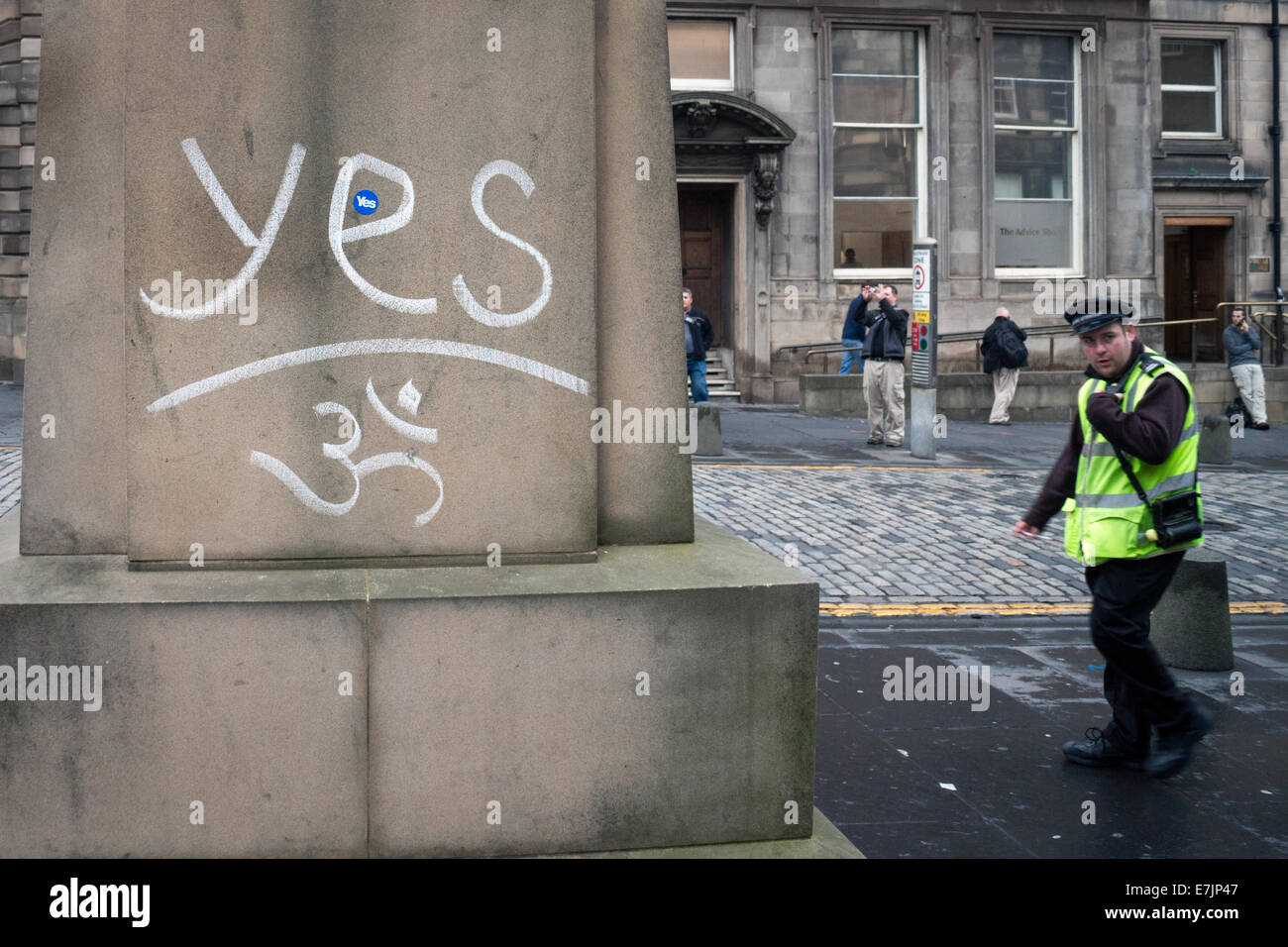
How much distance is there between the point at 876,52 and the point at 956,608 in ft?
58.7

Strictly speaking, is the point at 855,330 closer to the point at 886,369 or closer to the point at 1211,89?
the point at 886,369

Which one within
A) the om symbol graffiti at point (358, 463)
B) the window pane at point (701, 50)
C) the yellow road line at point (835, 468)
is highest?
the window pane at point (701, 50)

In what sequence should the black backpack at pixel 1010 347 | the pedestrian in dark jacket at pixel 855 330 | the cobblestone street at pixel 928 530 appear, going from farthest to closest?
the black backpack at pixel 1010 347, the pedestrian in dark jacket at pixel 855 330, the cobblestone street at pixel 928 530

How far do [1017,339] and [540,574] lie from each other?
17.1 meters

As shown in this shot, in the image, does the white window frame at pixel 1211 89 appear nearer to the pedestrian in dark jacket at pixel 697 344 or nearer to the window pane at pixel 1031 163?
the window pane at pixel 1031 163

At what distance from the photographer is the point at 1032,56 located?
24.7 meters

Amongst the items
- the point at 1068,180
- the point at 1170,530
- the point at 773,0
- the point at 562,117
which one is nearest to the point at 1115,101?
the point at 1068,180

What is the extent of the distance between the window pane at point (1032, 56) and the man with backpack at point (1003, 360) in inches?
263

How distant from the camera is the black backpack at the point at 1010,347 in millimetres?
19519

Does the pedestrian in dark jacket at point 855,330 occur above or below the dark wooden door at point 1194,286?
below

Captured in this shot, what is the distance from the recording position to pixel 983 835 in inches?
175

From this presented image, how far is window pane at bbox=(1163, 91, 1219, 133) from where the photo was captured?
26.6 m

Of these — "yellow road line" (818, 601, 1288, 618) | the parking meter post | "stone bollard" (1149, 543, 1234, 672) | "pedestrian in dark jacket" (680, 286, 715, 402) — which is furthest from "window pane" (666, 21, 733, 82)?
"stone bollard" (1149, 543, 1234, 672)

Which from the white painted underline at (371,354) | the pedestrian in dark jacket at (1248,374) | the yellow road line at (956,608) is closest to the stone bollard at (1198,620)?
the yellow road line at (956,608)
